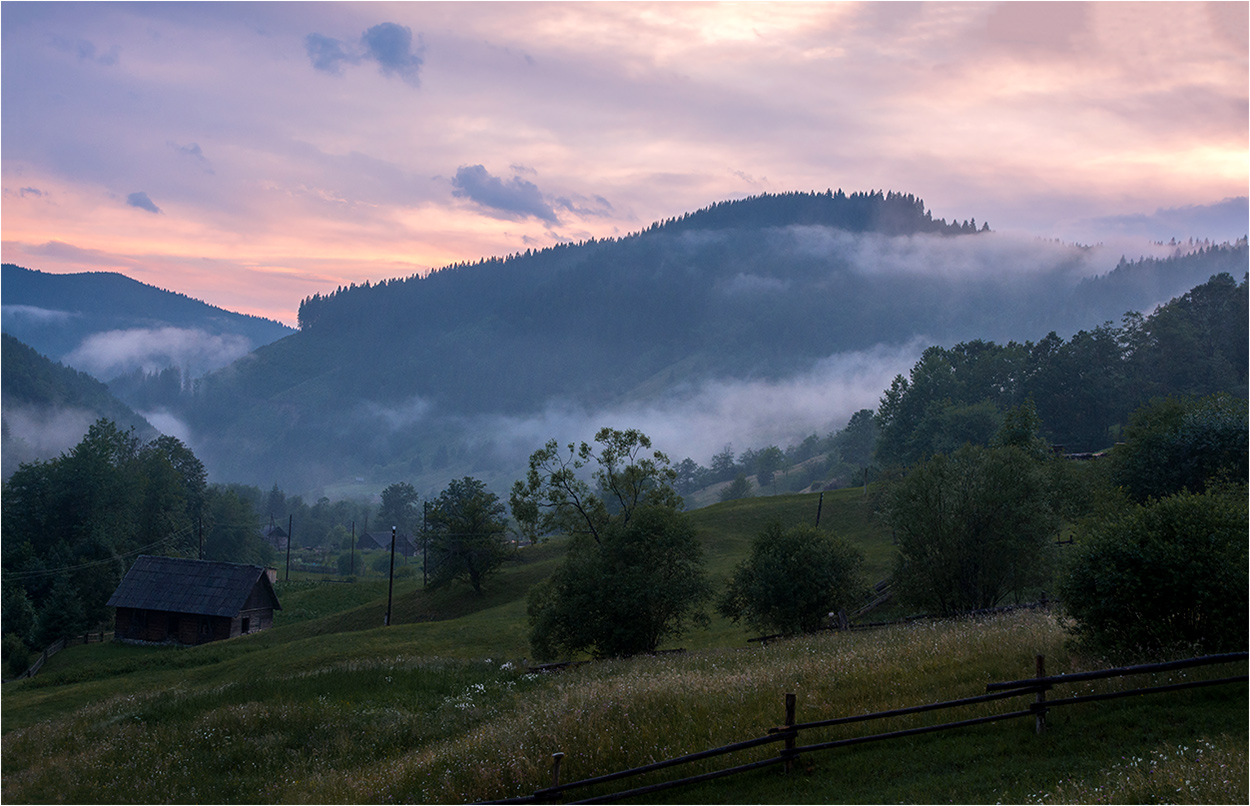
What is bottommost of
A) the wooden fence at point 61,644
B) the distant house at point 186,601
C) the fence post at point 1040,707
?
the wooden fence at point 61,644

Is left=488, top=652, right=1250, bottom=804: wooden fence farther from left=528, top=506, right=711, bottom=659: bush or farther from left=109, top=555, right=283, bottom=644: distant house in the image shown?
left=109, top=555, right=283, bottom=644: distant house

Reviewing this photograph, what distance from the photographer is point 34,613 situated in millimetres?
73188

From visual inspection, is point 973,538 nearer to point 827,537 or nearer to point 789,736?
point 827,537

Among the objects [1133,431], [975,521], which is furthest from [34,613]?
[1133,431]

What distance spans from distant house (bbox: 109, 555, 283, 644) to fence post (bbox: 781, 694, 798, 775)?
66.0 metres

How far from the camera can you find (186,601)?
69.5 metres

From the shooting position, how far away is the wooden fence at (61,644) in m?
64.6

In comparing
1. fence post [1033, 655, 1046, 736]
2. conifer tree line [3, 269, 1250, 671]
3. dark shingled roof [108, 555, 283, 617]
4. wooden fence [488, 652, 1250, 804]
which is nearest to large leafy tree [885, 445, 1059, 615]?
conifer tree line [3, 269, 1250, 671]

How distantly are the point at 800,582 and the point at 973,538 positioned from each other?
9313 millimetres

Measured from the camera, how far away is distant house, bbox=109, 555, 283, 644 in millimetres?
69250

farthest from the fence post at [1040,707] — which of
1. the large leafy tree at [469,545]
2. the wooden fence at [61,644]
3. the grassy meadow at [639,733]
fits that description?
the wooden fence at [61,644]

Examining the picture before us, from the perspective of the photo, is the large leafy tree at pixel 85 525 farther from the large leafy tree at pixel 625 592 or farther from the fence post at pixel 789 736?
the fence post at pixel 789 736

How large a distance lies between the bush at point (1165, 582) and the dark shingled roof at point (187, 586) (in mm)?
69833

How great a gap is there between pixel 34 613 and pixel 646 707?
3111 inches
